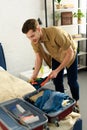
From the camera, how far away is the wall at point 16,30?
317 centimetres

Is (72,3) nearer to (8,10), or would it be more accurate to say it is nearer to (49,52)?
(8,10)

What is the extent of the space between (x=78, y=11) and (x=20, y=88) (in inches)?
91.6

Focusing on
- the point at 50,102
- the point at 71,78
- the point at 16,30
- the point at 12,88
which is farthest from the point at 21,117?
the point at 16,30

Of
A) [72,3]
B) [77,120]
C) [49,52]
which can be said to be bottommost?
[77,120]

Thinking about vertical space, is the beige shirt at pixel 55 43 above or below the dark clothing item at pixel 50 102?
above

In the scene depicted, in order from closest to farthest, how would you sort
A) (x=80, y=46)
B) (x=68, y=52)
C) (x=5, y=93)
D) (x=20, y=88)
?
(x=5, y=93)
(x=20, y=88)
(x=68, y=52)
(x=80, y=46)

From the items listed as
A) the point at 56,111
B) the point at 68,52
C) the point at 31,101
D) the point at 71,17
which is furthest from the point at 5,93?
the point at 71,17

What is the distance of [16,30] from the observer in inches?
130

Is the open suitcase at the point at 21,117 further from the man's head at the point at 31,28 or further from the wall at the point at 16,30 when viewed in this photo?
the wall at the point at 16,30

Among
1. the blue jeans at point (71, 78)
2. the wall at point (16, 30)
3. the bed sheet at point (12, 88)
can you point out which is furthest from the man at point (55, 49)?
the wall at point (16, 30)

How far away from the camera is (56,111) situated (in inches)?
52.4

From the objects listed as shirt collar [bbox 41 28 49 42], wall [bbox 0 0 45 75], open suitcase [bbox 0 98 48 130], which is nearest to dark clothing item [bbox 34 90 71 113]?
open suitcase [bbox 0 98 48 130]

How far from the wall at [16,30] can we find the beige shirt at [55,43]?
3.82ft

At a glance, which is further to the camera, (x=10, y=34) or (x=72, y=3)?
(x=72, y=3)
